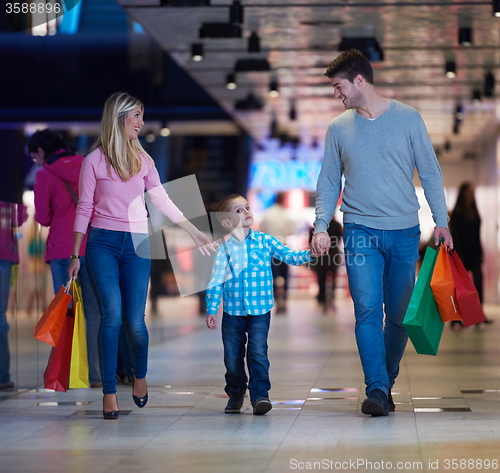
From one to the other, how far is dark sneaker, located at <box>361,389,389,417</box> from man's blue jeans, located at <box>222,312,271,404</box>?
545mm

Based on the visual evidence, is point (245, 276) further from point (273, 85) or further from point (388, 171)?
point (273, 85)

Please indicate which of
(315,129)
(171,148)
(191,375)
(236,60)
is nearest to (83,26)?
(236,60)

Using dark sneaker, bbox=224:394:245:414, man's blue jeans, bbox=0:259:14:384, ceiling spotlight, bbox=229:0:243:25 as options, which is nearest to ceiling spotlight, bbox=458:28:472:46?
ceiling spotlight, bbox=229:0:243:25

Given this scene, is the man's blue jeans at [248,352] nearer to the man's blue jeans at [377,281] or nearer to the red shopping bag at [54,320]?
the man's blue jeans at [377,281]

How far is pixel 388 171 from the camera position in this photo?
4.23 metres

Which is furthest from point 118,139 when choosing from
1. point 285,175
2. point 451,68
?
point 285,175

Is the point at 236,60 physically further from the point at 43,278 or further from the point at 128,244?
the point at 128,244

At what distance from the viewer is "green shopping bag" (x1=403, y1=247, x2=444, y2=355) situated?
4.04m

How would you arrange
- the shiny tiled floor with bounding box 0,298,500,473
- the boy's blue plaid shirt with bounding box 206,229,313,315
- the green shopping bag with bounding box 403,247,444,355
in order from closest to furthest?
the shiny tiled floor with bounding box 0,298,500,473
the green shopping bag with bounding box 403,247,444,355
the boy's blue plaid shirt with bounding box 206,229,313,315

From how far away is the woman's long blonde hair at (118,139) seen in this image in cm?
439

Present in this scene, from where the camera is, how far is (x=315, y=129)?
1889 cm

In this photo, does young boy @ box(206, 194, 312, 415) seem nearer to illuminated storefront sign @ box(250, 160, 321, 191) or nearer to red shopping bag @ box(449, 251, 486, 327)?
red shopping bag @ box(449, 251, 486, 327)

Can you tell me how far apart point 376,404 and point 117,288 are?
4.42 feet

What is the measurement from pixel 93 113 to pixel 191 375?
A: 558cm
